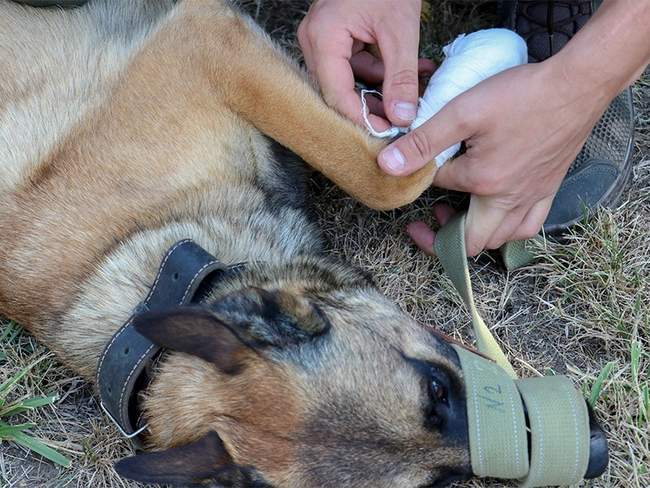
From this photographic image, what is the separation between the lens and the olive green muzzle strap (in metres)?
2.43

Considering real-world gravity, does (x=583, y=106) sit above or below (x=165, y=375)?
above

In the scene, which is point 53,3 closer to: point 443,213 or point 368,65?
point 368,65

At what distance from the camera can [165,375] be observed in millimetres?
2629

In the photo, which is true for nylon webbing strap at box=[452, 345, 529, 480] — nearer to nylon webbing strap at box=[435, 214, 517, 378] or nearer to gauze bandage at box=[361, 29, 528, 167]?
nylon webbing strap at box=[435, 214, 517, 378]

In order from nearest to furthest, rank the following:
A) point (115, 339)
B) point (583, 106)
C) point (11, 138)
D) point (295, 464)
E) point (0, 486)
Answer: point (295, 464)
point (115, 339)
point (583, 106)
point (0, 486)
point (11, 138)

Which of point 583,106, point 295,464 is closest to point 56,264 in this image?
point 295,464

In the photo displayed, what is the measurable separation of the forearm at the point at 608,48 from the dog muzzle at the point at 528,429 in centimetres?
109

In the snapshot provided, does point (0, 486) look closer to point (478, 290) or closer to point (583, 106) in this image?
point (478, 290)

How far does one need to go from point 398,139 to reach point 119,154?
3.58ft

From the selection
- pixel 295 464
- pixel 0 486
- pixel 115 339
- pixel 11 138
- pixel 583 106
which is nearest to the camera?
pixel 295 464

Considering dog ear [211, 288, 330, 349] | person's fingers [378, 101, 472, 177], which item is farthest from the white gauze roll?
dog ear [211, 288, 330, 349]

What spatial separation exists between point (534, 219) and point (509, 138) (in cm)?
45

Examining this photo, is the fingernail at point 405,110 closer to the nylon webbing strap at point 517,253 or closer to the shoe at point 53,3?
the nylon webbing strap at point 517,253

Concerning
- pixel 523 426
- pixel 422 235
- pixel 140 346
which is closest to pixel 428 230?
pixel 422 235
